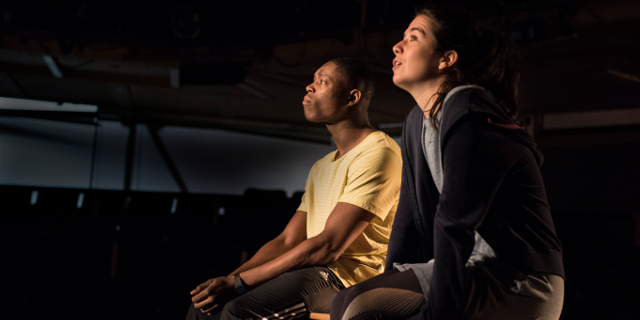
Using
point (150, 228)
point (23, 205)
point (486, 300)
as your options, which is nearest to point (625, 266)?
point (486, 300)

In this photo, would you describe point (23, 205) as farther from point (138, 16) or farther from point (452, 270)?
point (452, 270)

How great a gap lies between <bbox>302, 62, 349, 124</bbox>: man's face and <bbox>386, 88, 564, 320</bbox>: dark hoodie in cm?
71

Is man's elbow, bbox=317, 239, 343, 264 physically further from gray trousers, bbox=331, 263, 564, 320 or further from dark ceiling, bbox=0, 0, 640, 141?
dark ceiling, bbox=0, 0, 640, 141

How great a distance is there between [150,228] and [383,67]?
105 inches

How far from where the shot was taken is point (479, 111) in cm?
88

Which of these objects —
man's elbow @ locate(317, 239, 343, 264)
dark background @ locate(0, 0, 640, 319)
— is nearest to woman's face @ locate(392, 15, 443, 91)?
man's elbow @ locate(317, 239, 343, 264)

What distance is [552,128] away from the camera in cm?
565

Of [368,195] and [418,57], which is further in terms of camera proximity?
[368,195]

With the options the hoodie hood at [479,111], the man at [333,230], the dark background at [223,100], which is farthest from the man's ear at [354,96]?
the dark background at [223,100]

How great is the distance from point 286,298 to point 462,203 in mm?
704

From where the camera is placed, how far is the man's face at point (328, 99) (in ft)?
5.37

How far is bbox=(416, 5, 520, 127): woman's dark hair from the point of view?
3.36ft

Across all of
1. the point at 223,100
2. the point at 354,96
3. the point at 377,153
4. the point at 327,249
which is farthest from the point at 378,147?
the point at 223,100

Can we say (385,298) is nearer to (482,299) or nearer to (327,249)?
(482,299)
